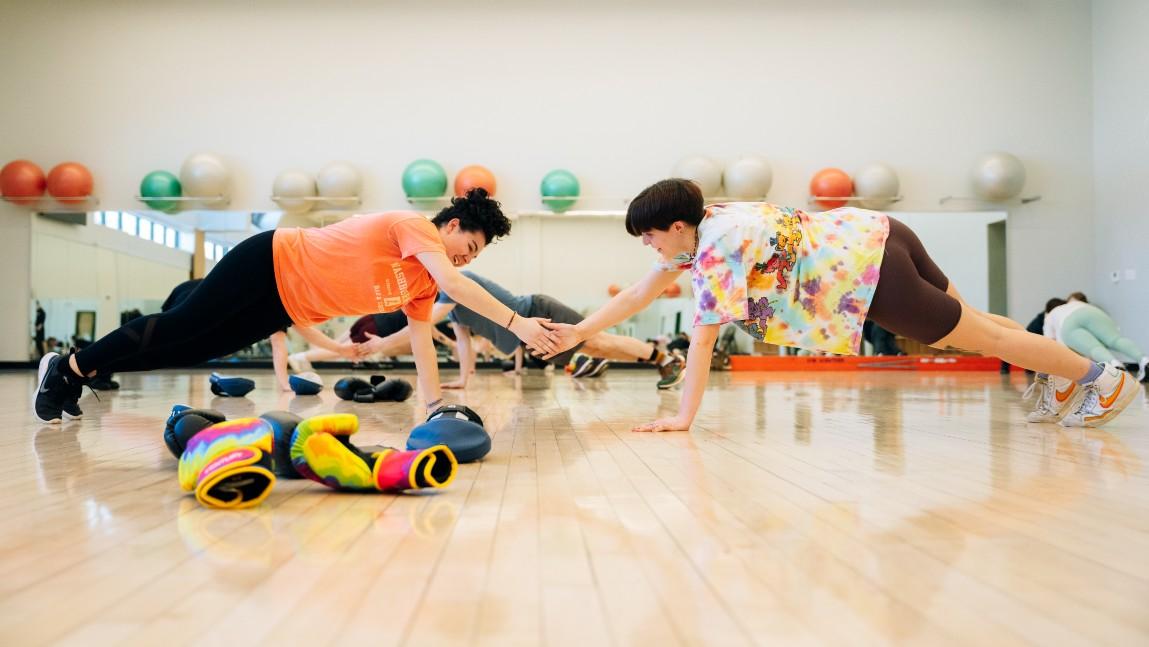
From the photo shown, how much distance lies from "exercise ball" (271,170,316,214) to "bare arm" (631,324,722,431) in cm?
678

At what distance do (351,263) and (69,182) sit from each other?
7491mm

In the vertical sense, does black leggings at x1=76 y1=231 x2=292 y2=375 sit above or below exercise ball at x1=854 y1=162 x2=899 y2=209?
below

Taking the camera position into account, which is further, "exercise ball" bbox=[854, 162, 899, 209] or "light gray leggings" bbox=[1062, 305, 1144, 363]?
"exercise ball" bbox=[854, 162, 899, 209]

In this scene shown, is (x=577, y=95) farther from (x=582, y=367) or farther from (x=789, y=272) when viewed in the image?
(x=789, y=272)

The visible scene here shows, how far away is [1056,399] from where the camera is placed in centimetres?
284

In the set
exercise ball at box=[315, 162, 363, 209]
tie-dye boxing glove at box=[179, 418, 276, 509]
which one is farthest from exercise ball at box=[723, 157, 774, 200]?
tie-dye boxing glove at box=[179, 418, 276, 509]

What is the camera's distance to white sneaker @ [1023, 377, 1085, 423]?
277cm

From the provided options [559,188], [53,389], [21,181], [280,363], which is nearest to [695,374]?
[53,389]

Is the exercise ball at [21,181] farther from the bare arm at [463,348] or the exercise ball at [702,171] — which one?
the exercise ball at [702,171]

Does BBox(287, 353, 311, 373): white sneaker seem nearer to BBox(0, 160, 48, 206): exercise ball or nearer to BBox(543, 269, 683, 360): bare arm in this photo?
BBox(543, 269, 683, 360): bare arm

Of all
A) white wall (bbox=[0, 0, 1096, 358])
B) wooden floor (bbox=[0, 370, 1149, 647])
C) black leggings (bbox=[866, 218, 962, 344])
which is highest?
white wall (bbox=[0, 0, 1096, 358])

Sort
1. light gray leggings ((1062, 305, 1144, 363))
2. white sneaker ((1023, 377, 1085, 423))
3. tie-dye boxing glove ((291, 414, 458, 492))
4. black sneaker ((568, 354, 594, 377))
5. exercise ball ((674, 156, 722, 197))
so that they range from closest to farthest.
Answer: tie-dye boxing glove ((291, 414, 458, 492)) < white sneaker ((1023, 377, 1085, 423)) < light gray leggings ((1062, 305, 1144, 363)) < black sneaker ((568, 354, 594, 377)) < exercise ball ((674, 156, 722, 197))

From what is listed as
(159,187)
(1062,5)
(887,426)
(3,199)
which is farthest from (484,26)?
(887,426)

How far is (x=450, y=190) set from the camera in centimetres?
889
